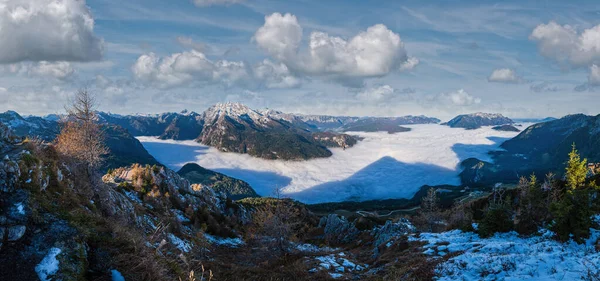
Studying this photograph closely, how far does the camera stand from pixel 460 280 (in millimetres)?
14898

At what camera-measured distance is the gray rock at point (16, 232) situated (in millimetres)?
10927

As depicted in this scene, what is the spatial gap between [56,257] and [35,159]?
13.1m

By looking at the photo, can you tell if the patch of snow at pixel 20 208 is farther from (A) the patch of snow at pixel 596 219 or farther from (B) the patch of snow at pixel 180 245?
(A) the patch of snow at pixel 596 219

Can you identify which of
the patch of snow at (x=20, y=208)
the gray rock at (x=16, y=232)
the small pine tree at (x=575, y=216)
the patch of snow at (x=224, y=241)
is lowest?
the patch of snow at (x=224, y=241)

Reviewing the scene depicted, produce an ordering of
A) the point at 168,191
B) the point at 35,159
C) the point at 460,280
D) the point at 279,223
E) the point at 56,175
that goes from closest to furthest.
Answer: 1. the point at 460,280
2. the point at 35,159
3. the point at 56,175
4. the point at 279,223
5. the point at 168,191

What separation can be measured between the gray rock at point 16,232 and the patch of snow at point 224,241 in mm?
41595

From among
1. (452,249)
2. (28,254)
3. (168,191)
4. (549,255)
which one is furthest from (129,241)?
(168,191)

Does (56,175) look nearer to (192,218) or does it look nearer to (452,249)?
(452,249)

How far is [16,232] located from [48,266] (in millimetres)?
2613

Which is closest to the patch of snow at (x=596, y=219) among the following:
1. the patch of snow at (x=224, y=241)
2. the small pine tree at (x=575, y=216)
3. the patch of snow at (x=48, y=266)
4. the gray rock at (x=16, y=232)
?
the small pine tree at (x=575, y=216)

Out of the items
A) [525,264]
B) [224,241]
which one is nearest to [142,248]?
[525,264]

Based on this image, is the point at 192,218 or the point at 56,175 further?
the point at 192,218

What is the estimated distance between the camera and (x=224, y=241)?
54.5 meters

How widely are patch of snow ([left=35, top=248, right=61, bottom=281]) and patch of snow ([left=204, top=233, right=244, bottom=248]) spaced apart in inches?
1676
